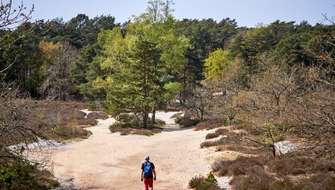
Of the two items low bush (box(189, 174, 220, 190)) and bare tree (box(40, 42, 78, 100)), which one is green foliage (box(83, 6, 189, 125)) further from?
low bush (box(189, 174, 220, 190))

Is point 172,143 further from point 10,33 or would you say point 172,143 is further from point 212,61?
point 212,61

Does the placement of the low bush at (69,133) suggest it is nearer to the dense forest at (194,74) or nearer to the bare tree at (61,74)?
the dense forest at (194,74)

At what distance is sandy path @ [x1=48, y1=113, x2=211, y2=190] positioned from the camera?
2252 centimetres

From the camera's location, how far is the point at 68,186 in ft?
69.1

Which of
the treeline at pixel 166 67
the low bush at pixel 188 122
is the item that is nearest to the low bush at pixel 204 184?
the treeline at pixel 166 67

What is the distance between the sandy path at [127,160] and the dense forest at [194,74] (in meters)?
4.05

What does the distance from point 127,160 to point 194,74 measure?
176ft

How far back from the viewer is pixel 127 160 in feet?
95.2

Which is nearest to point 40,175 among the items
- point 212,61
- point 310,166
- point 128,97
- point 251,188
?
point 251,188

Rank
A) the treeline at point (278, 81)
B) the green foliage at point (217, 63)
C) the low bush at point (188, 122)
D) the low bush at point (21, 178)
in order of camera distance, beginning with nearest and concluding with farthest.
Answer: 1. the treeline at point (278, 81)
2. the low bush at point (21, 178)
3. the low bush at point (188, 122)
4. the green foliage at point (217, 63)

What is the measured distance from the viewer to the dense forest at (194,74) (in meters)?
12.9

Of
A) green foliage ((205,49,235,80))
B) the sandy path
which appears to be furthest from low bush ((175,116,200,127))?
green foliage ((205,49,235,80))

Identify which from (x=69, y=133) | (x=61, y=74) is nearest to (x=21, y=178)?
(x=69, y=133)

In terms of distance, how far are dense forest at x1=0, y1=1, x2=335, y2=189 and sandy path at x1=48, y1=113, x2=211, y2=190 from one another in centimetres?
405
